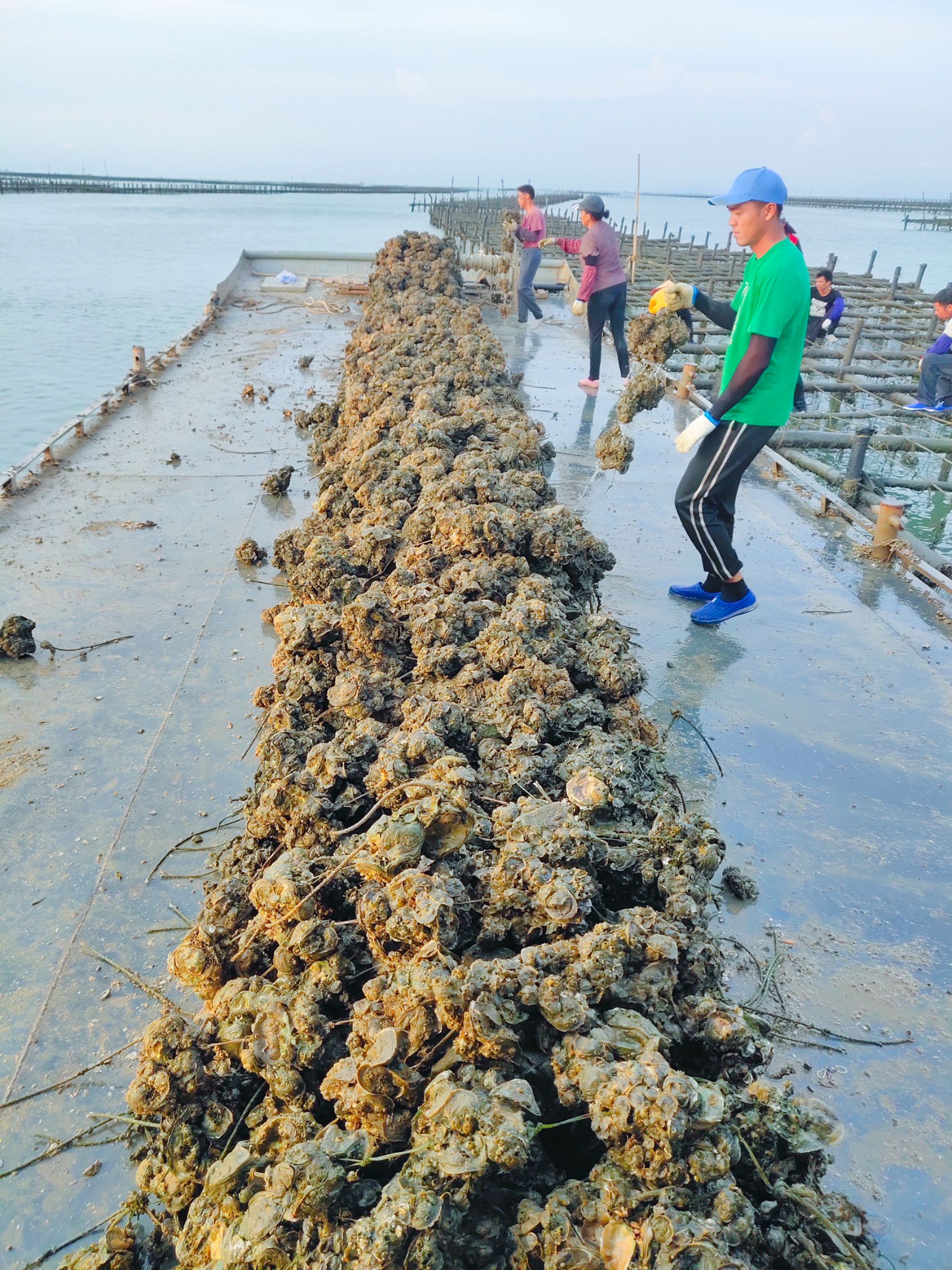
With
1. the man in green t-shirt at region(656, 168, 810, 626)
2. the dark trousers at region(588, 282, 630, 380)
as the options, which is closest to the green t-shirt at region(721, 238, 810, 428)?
the man in green t-shirt at region(656, 168, 810, 626)

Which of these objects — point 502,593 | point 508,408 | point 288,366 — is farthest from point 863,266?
point 502,593

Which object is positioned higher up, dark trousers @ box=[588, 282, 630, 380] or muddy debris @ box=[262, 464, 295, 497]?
dark trousers @ box=[588, 282, 630, 380]

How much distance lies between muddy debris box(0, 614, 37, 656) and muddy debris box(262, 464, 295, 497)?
7.72 ft

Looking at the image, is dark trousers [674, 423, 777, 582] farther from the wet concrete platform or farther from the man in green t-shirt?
the wet concrete platform

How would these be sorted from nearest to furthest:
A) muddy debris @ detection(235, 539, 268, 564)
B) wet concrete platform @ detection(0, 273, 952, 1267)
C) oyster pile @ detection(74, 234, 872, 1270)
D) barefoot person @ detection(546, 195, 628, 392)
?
1. oyster pile @ detection(74, 234, 872, 1270)
2. wet concrete platform @ detection(0, 273, 952, 1267)
3. muddy debris @ detection(235, 539, 268, 564)
4. barefoot person @ detection(546, 195, 628, 392)

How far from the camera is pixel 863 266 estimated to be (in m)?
37.6

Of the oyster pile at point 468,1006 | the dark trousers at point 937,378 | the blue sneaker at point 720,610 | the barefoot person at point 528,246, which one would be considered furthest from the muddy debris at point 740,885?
the barefoot person at point 528,246

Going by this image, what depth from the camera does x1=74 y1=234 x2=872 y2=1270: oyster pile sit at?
1499 millimetres

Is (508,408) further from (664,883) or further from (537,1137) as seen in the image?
(537,1137)

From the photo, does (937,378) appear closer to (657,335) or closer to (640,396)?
(640,396)

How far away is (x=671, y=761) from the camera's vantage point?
3371 mm

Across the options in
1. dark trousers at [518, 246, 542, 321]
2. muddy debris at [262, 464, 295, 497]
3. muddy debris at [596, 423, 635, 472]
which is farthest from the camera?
dark trousers at [518, 246, 542, 321]

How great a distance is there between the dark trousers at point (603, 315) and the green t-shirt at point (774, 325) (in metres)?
4.22

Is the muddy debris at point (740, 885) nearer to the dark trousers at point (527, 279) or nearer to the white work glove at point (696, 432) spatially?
the white work glove at point (696, 432)
